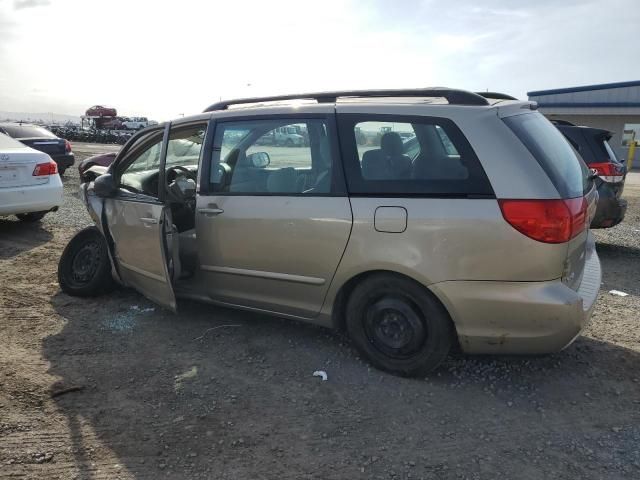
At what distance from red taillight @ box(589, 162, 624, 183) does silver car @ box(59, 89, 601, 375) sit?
303 centimetres

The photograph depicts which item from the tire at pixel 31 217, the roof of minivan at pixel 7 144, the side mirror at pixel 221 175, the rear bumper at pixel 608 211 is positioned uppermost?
the roof of minivan at pixel 7 144

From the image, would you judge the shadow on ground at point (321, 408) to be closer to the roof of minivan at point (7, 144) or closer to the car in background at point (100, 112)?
the roof of minivan at point (7, 144)

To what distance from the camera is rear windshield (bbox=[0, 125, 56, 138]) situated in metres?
12.5

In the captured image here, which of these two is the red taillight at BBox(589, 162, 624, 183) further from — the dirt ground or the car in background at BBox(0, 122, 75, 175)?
the car in background at BBox(0, 122, 75, 175)

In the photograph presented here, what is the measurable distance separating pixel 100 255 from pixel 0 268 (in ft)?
5.59

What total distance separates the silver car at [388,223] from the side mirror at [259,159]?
0.02 metres

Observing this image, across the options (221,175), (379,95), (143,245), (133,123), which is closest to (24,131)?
(143,245)

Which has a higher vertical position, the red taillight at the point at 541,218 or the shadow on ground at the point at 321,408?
the red taillight at the point at 541,218

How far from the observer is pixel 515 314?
293 centimetres

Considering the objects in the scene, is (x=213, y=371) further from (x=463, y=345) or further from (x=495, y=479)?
(x=495, y=479)

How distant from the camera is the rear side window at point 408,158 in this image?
118 inches


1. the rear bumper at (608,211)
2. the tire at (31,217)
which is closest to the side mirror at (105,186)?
the tire at (31,217)

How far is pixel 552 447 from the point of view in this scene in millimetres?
2686

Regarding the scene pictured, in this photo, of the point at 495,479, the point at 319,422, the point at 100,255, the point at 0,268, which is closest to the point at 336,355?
the point at 319,422
